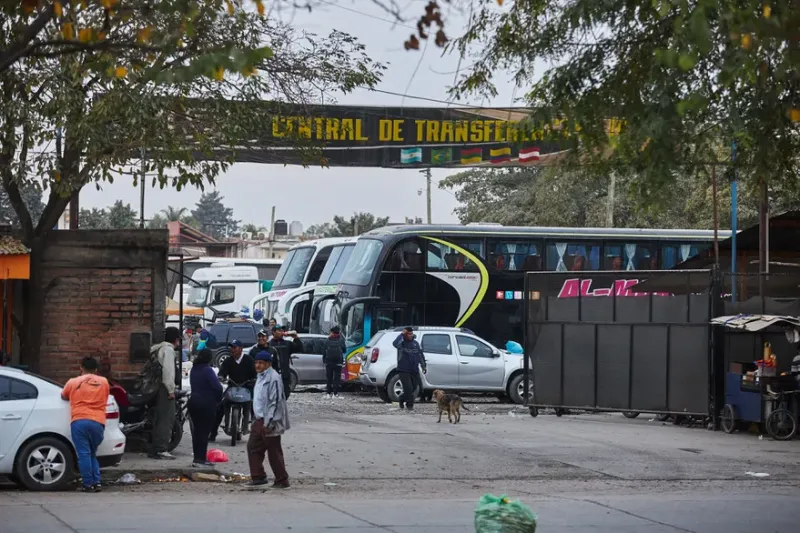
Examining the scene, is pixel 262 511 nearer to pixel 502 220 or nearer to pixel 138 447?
pixel 138 447

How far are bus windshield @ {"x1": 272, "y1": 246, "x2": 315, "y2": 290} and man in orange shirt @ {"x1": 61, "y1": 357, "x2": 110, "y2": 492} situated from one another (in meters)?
25.5

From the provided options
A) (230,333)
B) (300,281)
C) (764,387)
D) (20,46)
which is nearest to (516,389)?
(764,387)

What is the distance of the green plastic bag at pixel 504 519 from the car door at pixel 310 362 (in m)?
24.2

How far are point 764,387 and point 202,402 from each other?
10.3 metres

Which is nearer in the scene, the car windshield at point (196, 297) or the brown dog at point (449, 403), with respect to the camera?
the brown dog at point (449, 403)

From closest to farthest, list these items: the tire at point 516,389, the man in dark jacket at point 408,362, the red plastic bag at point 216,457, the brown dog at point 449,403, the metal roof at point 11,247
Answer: the metal roof at point 11,247
the red plastic bag at point 216,457
the brown dog at point 449,403
the man in dark jacket at point 408,362
the tire at point 516,389

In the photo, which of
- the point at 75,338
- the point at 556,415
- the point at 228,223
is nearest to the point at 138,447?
the point at 75,338

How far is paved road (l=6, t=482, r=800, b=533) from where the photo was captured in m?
11.2

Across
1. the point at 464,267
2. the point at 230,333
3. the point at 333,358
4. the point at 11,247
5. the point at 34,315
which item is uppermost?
the point at 464,267

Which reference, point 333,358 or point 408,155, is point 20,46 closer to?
point 408,155

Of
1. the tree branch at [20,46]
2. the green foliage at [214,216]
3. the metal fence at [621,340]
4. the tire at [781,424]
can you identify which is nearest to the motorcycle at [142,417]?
the tree branch at [20,46]

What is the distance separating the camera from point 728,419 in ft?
70.7

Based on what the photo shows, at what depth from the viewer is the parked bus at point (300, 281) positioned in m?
36.4

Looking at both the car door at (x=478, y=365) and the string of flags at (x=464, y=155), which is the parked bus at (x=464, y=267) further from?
the string of flags at (x=464, y=155)
